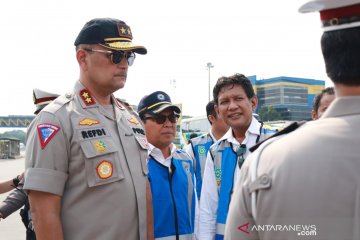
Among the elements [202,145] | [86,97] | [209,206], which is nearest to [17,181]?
[86,97]

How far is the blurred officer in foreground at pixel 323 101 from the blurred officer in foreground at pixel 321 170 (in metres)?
2.07

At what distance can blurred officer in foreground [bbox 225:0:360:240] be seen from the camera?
106cm

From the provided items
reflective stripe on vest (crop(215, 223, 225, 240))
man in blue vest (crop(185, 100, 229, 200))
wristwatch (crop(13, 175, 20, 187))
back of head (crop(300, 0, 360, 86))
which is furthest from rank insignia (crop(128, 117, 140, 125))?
man in blue vest (crop(185, 100, 229, 200))

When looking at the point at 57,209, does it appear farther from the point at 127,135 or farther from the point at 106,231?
the point at 127,135

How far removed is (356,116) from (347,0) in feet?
1.12

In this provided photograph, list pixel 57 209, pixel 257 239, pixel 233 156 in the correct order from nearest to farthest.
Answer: pixel 257 239 → pixel 57 209 → pixel 233 156

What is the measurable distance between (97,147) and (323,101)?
2015mm

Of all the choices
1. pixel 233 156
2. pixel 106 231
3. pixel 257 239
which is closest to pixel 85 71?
pixel 106 231

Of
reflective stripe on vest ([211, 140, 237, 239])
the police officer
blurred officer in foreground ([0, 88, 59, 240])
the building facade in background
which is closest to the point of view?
the police officer

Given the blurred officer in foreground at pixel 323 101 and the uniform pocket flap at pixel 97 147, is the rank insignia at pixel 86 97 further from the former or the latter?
the blurred officer in foreground at pixel 323 101

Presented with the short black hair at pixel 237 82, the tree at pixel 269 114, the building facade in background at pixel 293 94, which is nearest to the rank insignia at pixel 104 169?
the short black hair at pixel 237 82

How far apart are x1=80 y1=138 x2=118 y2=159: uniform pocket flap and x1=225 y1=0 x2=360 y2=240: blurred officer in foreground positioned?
1.03 meters

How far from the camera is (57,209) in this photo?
1.93m

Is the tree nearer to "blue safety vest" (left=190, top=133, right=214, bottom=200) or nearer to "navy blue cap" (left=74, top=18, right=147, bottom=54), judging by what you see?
"blue safety vest" (left=190, top=133, right=214, bottom=200)
